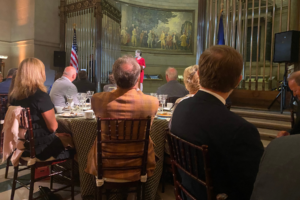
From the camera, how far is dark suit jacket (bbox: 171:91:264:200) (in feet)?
2.88

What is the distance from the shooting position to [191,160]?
1.05 metres

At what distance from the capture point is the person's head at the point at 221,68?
3.38 feet

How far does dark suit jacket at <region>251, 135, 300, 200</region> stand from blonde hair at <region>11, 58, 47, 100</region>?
2.00 meters

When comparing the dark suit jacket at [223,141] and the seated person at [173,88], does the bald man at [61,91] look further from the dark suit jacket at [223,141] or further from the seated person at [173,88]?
the dark suit jacket at [223,141]

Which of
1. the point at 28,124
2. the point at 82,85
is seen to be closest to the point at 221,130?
the point at 28,124

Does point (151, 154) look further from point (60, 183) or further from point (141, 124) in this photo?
point (60, 183)

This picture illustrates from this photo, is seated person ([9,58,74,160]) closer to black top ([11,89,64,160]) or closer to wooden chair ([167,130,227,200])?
black top ([11,89,64,160])

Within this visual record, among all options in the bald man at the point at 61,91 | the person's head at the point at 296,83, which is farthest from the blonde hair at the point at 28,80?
the person's head at the point at 296,83

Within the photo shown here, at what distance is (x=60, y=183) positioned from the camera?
A: 2773 millimetres

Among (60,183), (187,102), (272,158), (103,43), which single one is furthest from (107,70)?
(272,158)

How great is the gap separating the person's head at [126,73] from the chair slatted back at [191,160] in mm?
686

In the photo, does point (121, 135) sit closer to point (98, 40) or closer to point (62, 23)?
point (98, 40)

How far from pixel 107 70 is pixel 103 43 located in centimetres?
94

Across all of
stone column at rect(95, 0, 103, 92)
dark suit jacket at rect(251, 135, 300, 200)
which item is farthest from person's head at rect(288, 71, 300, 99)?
stone column at rect(95, 0, 103, 92)
